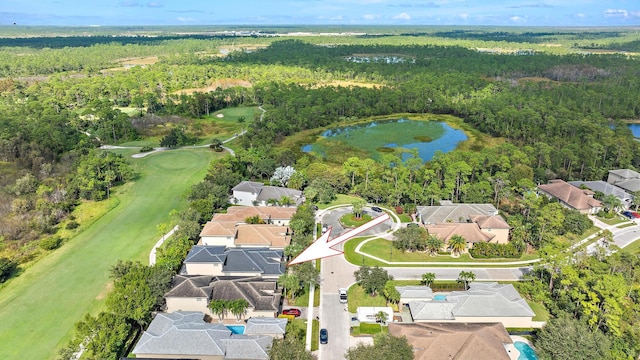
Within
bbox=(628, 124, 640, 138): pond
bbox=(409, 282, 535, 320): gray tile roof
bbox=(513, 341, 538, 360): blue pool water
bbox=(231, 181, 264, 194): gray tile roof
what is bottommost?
bbox=(628, 124, 640, 138): pond

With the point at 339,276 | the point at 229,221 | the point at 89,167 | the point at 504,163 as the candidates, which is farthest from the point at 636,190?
the point at 89,167

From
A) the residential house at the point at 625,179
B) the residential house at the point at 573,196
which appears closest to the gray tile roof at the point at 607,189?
the residential house at the point at 625,179

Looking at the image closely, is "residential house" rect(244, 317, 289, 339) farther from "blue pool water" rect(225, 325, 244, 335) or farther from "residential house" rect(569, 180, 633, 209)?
"residential house" rect(569, 180, 633, 209)

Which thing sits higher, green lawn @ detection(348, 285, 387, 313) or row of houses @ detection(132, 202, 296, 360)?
row of houses @ detection(132, 202, 296, 360)

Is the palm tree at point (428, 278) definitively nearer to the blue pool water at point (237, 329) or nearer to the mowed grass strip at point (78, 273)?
the blue pool water at point (237, 329)

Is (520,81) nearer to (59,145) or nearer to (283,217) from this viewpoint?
(283,217)

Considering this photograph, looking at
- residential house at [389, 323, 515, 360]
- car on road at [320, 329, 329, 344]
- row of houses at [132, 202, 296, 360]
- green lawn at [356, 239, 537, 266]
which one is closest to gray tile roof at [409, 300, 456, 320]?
residential house at [389, 323, 515, 360]

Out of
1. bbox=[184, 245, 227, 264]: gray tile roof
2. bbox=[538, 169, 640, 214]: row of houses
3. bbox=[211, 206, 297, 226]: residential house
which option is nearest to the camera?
bbox=[184, 245, 227, 264]: gray tile roof
